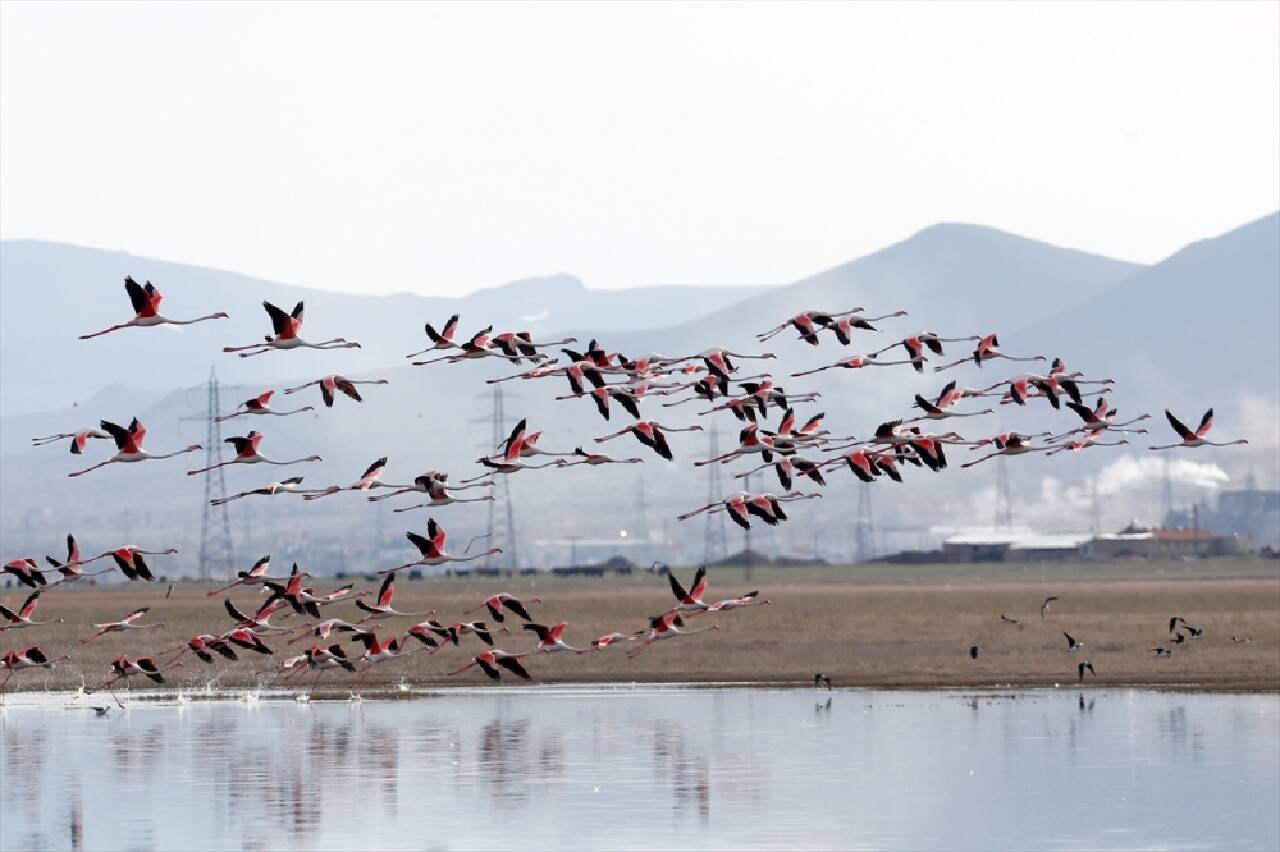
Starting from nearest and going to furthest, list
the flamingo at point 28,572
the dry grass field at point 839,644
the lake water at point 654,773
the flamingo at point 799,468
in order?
the flamingo at point 799,468, the flamingo at point 28,572, the lake water at point 654,773, the dry grass field at point 839,644

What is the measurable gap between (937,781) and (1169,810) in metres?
6.63

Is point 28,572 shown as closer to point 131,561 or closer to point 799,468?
point 131,561

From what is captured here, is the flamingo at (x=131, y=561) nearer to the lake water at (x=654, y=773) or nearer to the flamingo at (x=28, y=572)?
the flamingo at (x=28, y=572)

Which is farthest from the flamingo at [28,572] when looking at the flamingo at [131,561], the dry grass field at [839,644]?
the dry grass field at [839,644]

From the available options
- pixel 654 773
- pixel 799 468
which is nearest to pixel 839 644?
pixel 654 773

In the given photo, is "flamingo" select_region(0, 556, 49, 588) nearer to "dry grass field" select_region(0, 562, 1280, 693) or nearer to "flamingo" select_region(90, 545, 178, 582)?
"flamingo" select_region(90, 545, 178, 582)

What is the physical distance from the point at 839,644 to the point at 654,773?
42949 mm

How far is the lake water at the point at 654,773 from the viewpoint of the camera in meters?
48.3

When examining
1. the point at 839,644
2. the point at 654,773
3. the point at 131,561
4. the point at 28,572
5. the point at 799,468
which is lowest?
the point at 654,773

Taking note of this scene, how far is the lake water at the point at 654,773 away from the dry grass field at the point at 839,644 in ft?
27.3

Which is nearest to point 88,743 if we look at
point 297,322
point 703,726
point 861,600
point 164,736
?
point 164,736

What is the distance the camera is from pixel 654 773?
57281 millimetres

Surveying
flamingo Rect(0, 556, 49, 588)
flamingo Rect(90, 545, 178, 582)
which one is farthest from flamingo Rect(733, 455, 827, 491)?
flamingo Rect(0, 556, 49, 588)

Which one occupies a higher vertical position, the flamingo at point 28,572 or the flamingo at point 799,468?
the flamingo at point 799,468
